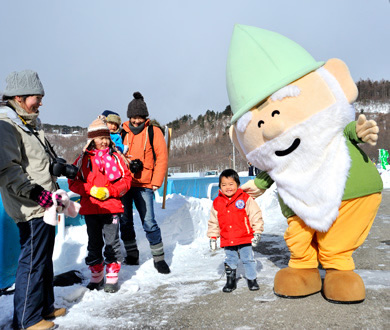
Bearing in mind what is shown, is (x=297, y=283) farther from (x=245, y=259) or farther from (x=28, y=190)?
(x=28, y=190)

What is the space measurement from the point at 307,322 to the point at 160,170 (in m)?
2.33

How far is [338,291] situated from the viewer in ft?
8.74

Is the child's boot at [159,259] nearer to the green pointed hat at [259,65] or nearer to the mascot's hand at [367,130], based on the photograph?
the green pointed hat at [259,65]

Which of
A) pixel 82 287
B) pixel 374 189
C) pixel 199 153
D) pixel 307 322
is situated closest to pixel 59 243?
pixel 82 287

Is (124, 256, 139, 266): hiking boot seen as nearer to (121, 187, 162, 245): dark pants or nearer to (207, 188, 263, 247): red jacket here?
(121, 187, 162, 245): dark pants

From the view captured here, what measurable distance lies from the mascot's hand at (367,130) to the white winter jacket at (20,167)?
2395mm

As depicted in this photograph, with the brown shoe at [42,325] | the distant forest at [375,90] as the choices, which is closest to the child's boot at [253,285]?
the brown shoe at [42,325]

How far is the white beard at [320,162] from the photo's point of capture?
2.84 m

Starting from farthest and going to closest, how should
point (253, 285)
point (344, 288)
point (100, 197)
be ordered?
point (100, 197) < point (253, 285) < point (344, 288)

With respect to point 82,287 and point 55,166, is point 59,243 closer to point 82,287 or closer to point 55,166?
point 82,287

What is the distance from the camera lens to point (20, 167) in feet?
8.13

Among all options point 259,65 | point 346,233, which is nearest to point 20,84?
point 259,65

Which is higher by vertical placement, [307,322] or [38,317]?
[38,317]

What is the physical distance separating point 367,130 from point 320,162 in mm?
416
